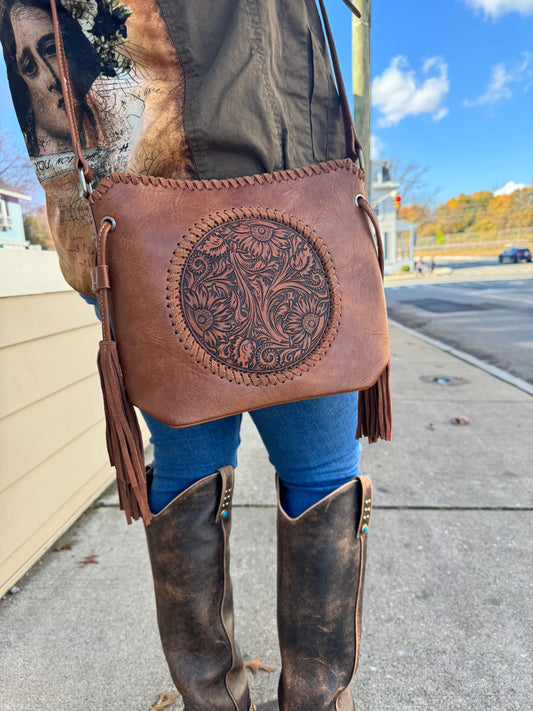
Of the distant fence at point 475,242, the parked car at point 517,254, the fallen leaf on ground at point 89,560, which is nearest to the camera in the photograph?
the fallen leaf on ground at point 89,560

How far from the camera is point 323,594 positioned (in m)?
0.77

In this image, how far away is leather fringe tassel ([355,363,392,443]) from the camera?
0.80 metres

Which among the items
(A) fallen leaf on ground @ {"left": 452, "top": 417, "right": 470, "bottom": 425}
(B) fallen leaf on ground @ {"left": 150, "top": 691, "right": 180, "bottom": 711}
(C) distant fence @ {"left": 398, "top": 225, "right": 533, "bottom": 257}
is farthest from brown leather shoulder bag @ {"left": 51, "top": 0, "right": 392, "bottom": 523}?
(C) distant fence @ {"left": 398, "top": 225, "right": 533, "bottom": 257}

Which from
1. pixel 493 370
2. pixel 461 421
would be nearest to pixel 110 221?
pixel 461 421

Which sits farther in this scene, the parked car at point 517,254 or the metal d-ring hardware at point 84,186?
the parked car at point 517,254

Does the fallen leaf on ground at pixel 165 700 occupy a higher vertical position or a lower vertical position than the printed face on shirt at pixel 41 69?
lower

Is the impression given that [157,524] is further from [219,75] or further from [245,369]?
[219,75]

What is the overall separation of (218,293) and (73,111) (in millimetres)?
330

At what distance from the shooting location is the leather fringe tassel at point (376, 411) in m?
0.80

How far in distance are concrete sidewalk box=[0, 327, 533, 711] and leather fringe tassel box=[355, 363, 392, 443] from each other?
0.62m

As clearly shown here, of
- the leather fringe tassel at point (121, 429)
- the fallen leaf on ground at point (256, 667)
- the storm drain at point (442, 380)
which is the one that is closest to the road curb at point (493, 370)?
the storm drain at point (442, 380)

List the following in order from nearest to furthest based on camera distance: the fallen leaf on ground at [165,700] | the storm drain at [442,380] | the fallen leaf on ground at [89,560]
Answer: the fallen leaf on ground at [165,700]
the fallen leaf on ground at [89,560]
the storm drain at [442,380]

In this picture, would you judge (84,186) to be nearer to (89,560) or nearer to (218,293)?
(218,293)

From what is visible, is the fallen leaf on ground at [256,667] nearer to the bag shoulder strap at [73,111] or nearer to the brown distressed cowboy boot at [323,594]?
the brown distressed cowboy boot at [323,594]
